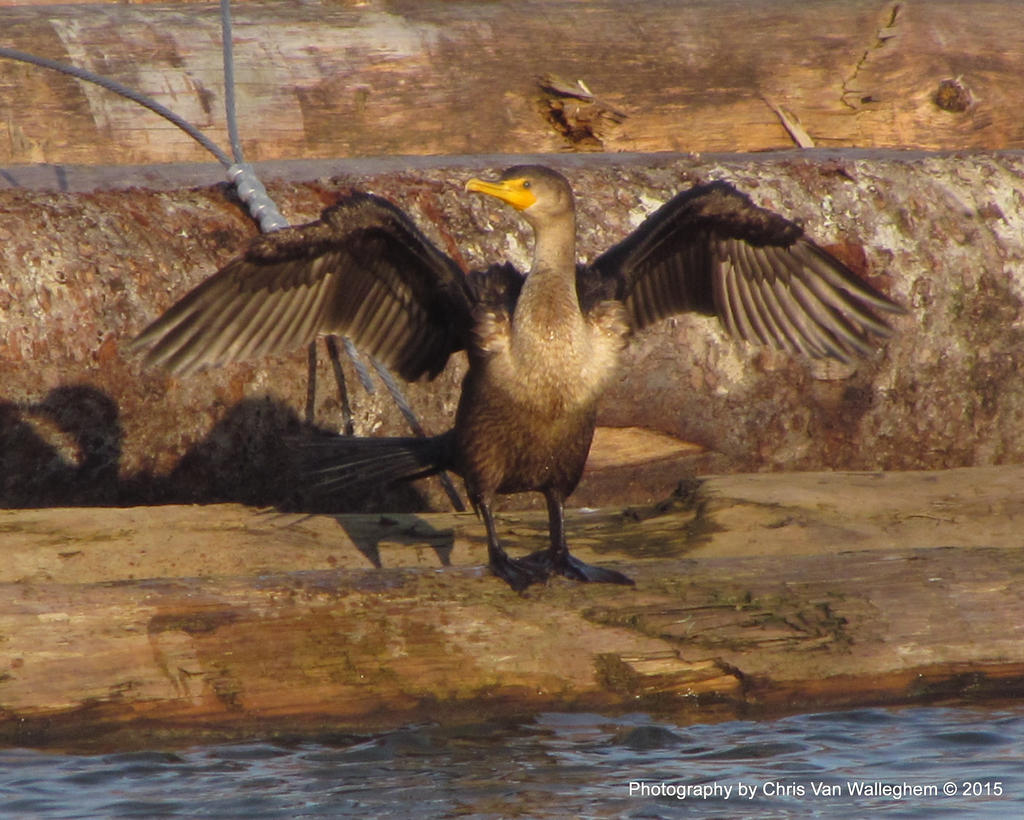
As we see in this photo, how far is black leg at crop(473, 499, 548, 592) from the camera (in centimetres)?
424

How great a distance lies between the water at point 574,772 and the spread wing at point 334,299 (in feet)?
4.51

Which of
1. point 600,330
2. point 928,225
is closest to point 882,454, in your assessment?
point 928,225

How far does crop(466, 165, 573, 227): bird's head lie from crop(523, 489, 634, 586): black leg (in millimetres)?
844

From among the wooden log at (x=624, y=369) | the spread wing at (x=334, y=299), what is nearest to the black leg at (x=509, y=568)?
the spread wing at (x=334, y=299)

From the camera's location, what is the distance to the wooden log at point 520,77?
21.1ft

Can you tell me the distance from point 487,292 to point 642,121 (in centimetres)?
230

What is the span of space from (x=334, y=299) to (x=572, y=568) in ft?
4.25

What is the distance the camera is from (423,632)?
402 centimetres

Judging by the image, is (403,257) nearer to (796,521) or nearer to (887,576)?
(796,521)

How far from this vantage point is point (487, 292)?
16.3 ft

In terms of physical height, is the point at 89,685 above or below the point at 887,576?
below

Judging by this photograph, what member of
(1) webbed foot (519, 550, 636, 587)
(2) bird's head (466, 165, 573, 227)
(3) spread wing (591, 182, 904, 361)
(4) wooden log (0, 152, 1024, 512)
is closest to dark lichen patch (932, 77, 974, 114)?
(4) wooden log (0, 152, 1024, 512)

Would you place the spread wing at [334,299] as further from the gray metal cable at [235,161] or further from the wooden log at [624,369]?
the wooden log at [624,369]

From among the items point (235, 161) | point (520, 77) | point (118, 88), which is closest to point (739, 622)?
point (235, 161)
